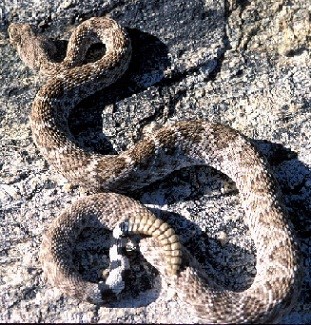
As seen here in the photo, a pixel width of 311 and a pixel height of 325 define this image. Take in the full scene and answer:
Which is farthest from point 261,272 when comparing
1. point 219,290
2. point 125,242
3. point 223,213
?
point 125,242

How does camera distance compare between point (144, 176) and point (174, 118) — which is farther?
point (174, 118)

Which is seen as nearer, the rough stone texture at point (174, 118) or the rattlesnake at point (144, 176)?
the rattlesnake at point (144, 176)

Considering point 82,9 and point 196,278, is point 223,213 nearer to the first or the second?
point 196,278

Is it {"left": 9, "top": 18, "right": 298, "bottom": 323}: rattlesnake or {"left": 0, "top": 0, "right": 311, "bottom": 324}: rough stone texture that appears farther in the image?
{"left": 0, "top": 0, "right": 311, "bottom": 324}: rough stone texture

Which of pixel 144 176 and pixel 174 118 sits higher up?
pixel 174 118
